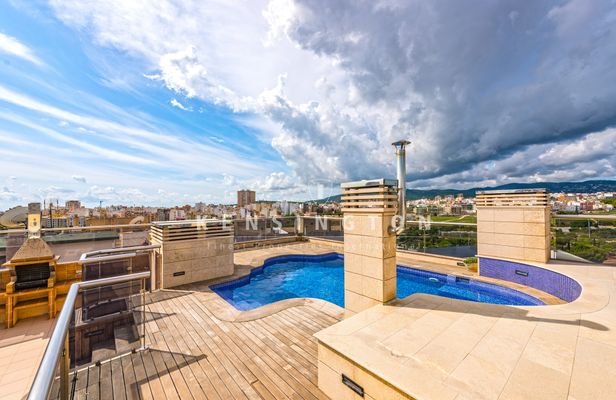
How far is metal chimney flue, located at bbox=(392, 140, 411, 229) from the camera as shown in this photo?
3390 mm

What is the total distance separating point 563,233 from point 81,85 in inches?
523

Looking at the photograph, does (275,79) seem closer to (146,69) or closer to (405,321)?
(146,69)

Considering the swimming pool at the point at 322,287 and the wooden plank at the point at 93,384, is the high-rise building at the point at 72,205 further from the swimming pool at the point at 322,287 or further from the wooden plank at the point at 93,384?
the wooden plank at the point at 93,384

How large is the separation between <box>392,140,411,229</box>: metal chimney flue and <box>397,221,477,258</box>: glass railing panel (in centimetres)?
417

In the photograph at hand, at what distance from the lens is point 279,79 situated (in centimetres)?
745

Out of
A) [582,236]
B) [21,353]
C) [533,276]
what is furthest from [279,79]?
[582,236]

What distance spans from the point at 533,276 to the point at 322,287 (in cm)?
515

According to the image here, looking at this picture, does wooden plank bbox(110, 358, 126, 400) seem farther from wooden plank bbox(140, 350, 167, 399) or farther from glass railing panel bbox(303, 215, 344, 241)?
glass railing panel bbox(303, 215, 344, 241)

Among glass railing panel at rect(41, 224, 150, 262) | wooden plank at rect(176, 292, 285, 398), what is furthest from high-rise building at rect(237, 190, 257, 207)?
wooden plank at rect(176, 292, 285, 398)

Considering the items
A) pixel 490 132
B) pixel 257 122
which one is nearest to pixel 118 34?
pixel 257 122

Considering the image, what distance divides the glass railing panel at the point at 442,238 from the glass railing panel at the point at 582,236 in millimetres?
1793

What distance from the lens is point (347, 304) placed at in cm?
370

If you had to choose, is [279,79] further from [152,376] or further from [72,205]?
[72,205]

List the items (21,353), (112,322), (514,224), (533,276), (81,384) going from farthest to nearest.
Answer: (514,224), (533,276), (21,353), (112,322), (81,384)
